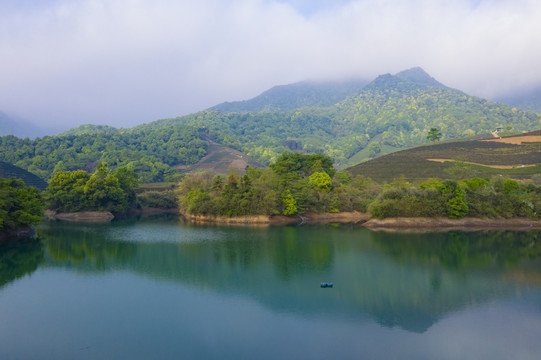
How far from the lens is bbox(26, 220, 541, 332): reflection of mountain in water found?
65.2 feet

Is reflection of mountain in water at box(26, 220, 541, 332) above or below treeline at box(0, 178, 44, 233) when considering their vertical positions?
below

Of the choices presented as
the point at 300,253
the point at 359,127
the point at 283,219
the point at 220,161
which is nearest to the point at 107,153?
the point at 220,161

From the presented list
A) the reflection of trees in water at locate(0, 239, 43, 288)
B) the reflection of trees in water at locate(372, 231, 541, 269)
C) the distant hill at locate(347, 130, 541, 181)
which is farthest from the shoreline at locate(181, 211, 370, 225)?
the reflection of trees in water at locate(0, 239, 43, 288)

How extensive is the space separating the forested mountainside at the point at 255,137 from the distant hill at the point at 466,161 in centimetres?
4456

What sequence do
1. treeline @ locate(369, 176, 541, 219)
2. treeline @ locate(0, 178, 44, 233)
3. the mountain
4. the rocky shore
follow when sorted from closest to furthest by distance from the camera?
treeline @ locate(0, 178, 44, 233)
treeline @ locate(369, 176, 541, 219)
the rocky shore
the mountain

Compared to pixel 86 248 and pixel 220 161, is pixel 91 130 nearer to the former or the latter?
pixel 220 161

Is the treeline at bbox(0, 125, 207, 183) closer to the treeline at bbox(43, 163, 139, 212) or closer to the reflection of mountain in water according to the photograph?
the treeline at bbox(43, 163, 139, 212)

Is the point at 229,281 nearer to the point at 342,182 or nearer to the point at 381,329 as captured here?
the point at 381,329

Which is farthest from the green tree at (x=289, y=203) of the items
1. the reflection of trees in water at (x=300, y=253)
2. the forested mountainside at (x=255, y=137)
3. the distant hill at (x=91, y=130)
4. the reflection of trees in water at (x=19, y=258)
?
the distant hill at (x=91, y=130)

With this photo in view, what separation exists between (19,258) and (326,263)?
2224 cm

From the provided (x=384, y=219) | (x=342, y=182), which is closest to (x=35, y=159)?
(x=342, y=182)

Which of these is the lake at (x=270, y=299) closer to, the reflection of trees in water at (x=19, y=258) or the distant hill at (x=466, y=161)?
the reflection of trees in water at (x=19, y=258)

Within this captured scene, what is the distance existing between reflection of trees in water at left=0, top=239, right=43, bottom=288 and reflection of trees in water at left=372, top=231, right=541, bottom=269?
83.3 feet

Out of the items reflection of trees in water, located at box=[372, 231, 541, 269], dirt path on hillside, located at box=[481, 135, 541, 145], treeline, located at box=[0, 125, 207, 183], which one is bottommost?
reflection of trees in water, located at box=[372, 231, 541, 269]
